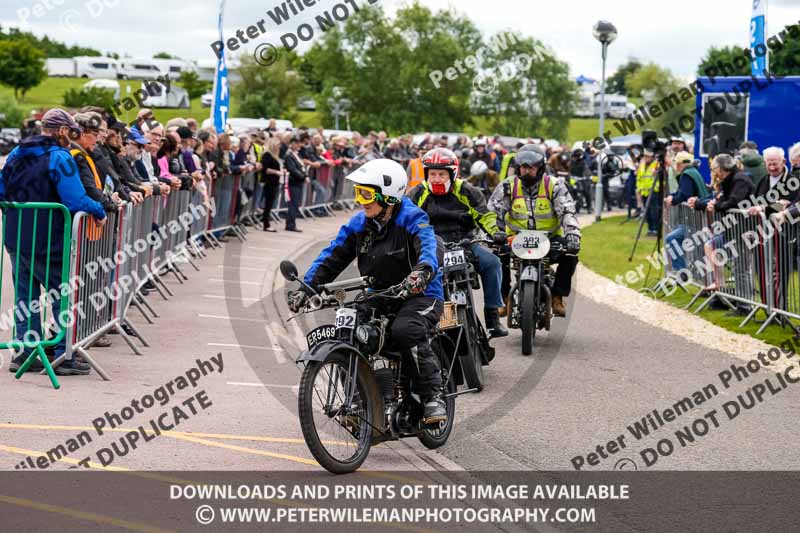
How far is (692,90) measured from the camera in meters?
25.0

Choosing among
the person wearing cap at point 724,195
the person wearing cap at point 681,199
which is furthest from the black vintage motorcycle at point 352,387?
the person wearing cap at point 681,199

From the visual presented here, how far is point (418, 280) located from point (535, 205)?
5.58m

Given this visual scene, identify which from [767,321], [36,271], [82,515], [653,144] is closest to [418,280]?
[82,515]

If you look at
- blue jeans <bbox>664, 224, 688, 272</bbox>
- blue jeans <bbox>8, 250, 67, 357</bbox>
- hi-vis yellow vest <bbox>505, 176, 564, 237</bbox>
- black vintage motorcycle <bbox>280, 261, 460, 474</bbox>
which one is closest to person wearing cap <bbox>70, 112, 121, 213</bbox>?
blue jeans <bbox>8, 250, 67, 357</bbox>

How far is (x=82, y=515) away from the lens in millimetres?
5609

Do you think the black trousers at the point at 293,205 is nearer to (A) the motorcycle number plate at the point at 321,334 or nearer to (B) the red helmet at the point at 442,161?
(B) the red helmet at the point at 442,161

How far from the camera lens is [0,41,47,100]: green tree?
4548 inches

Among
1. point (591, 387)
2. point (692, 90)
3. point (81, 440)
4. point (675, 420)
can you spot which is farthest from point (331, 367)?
point (692, 90)

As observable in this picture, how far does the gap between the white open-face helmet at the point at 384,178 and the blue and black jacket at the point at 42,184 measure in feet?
10.1

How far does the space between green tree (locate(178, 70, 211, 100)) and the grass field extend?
145 cm

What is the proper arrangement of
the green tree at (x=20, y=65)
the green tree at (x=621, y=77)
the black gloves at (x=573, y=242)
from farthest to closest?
the green tree at (x=621, y=77) < the green tree at (x=20, y=65) < the black gloves at (x=573, y=242)

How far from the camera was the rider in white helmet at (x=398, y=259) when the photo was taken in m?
7.18

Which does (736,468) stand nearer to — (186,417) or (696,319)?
(186,417)

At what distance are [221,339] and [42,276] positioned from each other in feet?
9.66
